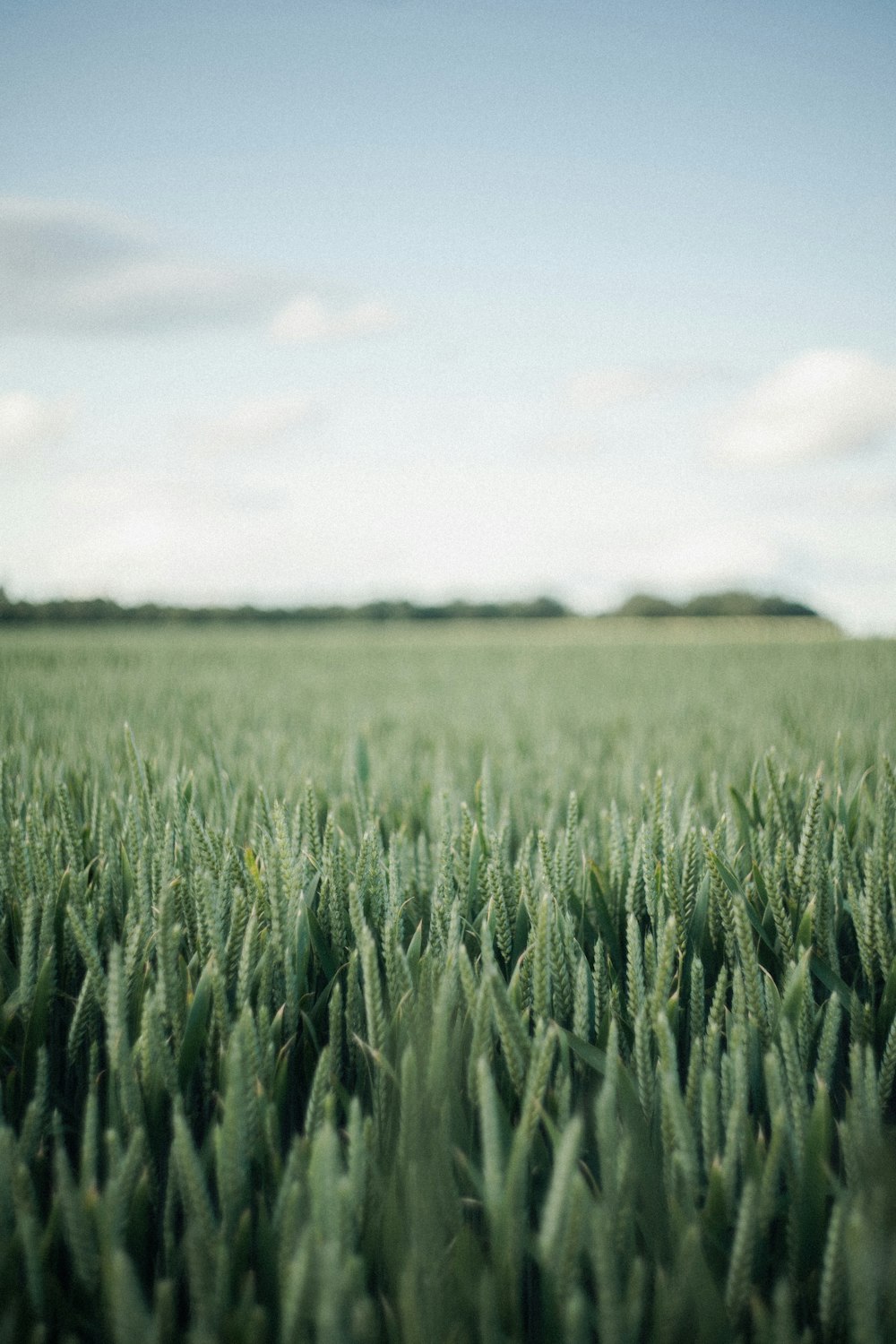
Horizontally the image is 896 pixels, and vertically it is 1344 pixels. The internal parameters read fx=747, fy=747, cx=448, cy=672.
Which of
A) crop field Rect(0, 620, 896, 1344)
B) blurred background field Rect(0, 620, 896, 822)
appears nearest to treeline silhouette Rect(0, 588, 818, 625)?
blurred background field Rect(0, 620, 896, 822)

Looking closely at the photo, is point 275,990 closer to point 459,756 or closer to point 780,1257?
point 780,1257

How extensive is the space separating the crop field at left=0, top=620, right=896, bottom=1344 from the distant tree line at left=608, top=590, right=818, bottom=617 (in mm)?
34667

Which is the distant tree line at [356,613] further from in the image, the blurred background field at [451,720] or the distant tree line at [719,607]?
the blurred background field at [451,720]

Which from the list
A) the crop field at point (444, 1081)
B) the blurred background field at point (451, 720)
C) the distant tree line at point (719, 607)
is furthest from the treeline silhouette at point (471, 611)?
the crop field at point (444, 1081)

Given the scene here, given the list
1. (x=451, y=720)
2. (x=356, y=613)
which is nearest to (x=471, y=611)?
(x=356, y=613)

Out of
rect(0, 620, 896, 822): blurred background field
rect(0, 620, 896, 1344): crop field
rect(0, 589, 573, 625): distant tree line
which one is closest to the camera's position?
rect(0, 620, 896, 1344): crop field

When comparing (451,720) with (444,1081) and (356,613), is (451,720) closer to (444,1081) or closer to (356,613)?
(444,1081)

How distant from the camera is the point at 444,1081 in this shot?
2.13 feet

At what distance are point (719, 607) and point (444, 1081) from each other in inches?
1547

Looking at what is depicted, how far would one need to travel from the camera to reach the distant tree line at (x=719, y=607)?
113ft

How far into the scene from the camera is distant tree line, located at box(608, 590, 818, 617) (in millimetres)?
34500

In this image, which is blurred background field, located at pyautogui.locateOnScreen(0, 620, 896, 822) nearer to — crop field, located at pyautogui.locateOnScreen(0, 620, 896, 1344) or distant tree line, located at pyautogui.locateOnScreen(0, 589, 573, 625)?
crop field, located at pyautogui.locateOnScreen(0, 620, 896, 1344)

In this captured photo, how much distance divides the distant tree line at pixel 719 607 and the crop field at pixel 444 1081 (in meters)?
34.7

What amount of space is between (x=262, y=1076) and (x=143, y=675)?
19.9 ft
